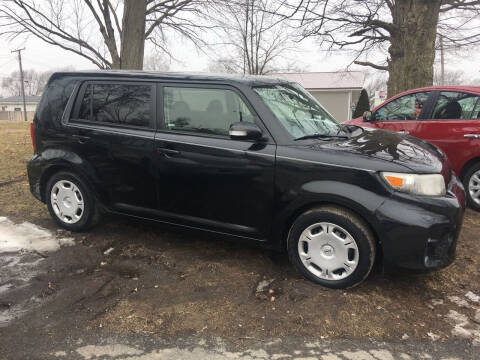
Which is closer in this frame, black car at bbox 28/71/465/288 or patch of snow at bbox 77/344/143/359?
patch of snow at bbox 77/344/143/359

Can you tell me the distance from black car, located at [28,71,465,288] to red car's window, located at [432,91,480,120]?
212 cm

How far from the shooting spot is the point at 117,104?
410cm

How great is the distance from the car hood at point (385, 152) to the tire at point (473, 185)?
1.91 metres

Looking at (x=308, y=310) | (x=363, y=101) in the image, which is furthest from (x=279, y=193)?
(x=363, y=101)

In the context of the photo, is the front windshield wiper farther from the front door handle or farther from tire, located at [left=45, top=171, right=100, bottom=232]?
tire, located at [left=45, top=171, right=100, bottom=232]

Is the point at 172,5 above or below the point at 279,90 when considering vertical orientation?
above

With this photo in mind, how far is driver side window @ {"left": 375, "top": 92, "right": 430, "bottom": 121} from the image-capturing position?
6.07 metres

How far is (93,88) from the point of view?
4.26 meters

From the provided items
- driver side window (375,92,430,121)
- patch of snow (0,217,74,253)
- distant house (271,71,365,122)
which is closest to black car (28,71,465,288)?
patch of snow (0,217,74,253)

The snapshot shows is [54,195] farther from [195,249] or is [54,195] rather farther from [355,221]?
[355,221]

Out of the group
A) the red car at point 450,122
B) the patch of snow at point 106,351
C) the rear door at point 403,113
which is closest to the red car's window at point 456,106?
the red car at point 450,122

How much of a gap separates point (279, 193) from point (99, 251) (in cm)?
206

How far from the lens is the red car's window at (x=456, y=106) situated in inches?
215

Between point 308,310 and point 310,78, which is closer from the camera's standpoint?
point 308,310
